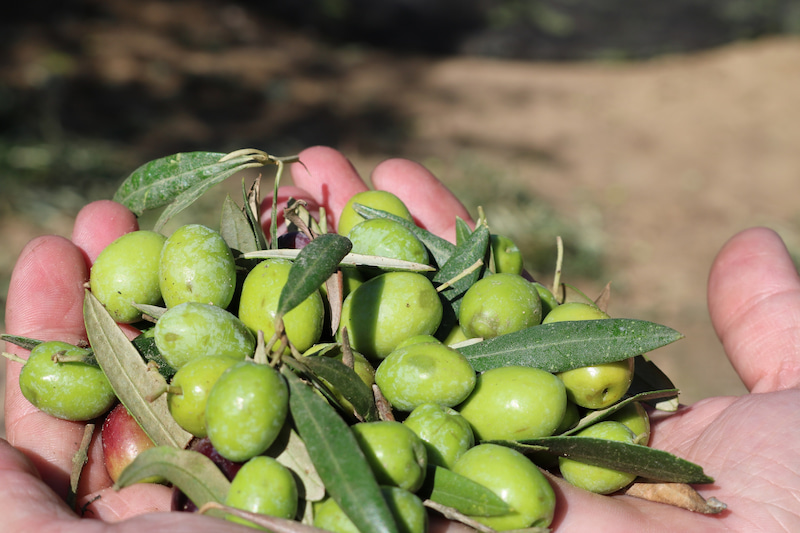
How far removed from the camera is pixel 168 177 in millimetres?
2348

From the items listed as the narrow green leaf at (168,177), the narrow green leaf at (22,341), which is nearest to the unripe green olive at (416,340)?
the narrow green leaf at (168,177)

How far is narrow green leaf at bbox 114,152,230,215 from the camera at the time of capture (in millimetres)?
2314

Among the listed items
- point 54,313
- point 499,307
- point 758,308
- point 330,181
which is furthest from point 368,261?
point 758,308

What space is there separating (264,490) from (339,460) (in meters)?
0.17

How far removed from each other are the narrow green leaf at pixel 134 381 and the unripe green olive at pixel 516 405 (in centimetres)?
76

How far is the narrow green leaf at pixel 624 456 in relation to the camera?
63.1 inches

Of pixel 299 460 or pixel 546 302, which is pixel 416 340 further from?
pixel 546 302

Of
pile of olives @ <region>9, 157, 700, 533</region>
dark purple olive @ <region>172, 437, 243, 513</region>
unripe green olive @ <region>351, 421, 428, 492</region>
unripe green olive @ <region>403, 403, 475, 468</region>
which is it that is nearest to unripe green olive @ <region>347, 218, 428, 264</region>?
pile of olives @ <region>9, 157, 700, 533</region>

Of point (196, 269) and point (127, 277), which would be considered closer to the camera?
point (196, 269)

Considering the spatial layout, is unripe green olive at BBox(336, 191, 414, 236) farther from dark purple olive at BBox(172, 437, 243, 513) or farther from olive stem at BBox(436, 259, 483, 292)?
dark purple olive at BBox(172, 437, 243, 513)

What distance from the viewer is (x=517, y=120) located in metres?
8.33

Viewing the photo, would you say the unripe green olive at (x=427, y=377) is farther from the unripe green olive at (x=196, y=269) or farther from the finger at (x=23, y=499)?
the finger at (x=23, y=499)

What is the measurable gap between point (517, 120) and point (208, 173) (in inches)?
259

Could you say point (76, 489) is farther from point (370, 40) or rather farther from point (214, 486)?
point (370, 40)
